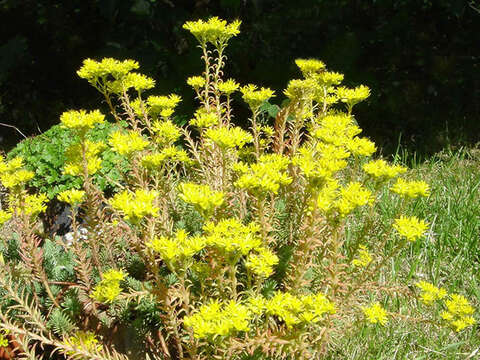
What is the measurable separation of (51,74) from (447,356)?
396cm

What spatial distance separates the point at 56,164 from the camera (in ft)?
8.26

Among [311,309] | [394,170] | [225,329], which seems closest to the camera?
[225,329]

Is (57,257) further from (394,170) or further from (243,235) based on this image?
(394,170)

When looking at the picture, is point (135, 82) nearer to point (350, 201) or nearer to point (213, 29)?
point (213, 29)

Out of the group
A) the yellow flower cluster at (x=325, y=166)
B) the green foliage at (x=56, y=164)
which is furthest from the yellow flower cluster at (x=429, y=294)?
the green foliage at (x=56, y=164)

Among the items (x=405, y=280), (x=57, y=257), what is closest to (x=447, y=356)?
(x=405, y=280)

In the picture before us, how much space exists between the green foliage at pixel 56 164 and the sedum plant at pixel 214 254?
61 cm

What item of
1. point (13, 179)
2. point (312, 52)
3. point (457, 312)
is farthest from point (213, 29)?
point (312, 52)

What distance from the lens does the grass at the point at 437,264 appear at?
1.73 metres

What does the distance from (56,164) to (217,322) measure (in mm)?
1799

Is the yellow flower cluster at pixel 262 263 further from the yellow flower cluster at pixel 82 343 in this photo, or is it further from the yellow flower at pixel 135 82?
the yellow flower at pixel 135 82

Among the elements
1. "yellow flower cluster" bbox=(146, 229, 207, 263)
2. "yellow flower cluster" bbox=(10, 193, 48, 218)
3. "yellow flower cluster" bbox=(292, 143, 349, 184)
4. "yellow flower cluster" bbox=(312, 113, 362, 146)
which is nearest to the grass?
"yellow flower cluster" bbox=(312, 113, 362, 146)

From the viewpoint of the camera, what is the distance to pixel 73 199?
1.36 m

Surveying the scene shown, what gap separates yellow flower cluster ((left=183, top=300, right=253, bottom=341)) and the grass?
74cm
